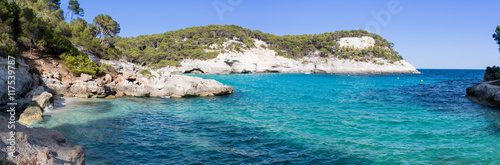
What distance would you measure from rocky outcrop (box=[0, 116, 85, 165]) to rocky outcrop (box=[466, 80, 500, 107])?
3063 cm

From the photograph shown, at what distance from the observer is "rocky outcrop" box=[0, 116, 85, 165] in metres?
5.33

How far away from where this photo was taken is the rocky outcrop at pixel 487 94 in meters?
22.0

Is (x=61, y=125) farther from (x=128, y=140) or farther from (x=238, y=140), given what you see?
(x=238, y=140)

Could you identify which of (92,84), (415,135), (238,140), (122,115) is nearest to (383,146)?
(415,135)

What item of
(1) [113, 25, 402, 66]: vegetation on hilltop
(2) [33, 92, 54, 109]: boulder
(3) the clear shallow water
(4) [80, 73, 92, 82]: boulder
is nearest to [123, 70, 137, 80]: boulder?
(4) [80, 73, 92, 82]: boulder

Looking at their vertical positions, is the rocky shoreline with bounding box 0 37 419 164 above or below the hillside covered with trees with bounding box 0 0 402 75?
below

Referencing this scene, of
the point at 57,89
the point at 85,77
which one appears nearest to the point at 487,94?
the point at 85,77

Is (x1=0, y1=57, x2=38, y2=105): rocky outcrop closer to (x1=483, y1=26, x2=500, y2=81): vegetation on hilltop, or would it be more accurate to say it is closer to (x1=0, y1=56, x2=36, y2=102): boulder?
(x1=0, y1=56, x2=36, y2=102): boulder

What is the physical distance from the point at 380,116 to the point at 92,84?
26.8m

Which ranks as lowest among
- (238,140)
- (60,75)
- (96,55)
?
(238,140)

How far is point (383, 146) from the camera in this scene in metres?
11.6

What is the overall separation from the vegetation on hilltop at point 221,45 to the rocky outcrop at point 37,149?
75.7 m

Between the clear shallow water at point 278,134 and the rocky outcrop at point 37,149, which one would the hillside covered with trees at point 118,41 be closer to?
the clear shallow water at point 278,134

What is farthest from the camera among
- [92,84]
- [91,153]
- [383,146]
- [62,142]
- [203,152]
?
[92,84]
